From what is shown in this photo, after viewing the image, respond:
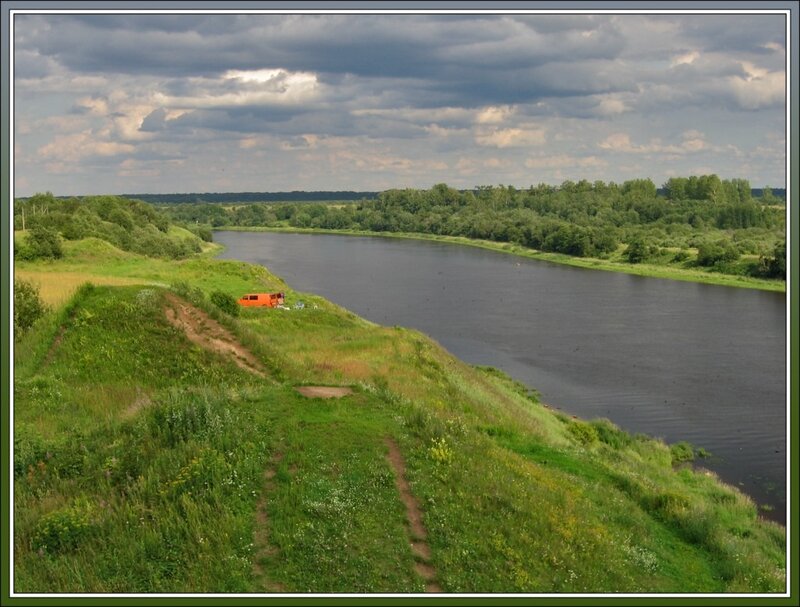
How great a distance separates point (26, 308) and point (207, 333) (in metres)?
6.94

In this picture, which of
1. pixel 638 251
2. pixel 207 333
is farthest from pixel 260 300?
pixel 638 251

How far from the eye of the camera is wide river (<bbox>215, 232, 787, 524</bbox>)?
1325 inches

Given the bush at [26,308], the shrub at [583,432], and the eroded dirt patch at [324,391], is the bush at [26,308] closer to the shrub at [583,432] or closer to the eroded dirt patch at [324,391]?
the eroded dirt patch at [324,391]

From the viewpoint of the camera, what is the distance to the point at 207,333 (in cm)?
2133

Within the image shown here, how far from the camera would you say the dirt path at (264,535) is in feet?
33.7

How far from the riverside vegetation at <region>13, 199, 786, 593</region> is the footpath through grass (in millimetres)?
40

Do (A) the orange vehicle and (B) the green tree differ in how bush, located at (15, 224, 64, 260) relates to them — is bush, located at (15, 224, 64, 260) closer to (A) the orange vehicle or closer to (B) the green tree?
(A) the orange vehicle

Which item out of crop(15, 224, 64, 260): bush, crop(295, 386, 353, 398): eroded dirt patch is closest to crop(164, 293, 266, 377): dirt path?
crop(295, 386, 353, 398): eroded dirt patch

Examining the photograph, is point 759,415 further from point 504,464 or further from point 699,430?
point 504,464

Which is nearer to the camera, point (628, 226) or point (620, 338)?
point (620, 338)

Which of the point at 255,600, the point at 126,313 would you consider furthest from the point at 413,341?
the point at 255,600

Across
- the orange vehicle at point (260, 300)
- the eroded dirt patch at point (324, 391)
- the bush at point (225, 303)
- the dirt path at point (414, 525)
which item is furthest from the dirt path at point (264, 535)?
the orange vehicle at point (260, 300)

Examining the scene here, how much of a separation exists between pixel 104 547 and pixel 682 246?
10383 cm

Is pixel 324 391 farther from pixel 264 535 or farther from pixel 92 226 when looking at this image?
pixel 92 226
